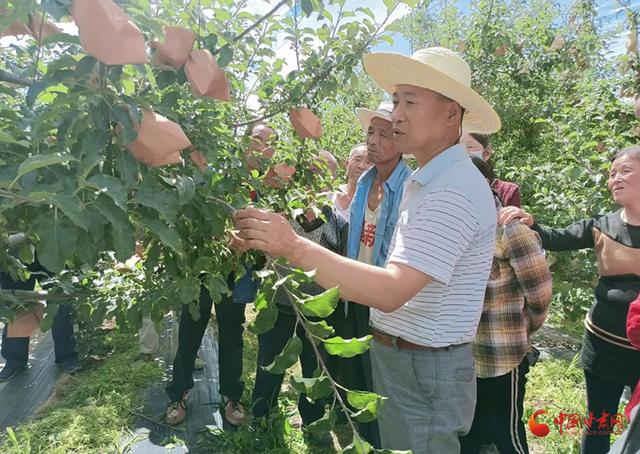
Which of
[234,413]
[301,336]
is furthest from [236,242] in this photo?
[234,413]

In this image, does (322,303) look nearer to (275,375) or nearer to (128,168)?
(128,168)

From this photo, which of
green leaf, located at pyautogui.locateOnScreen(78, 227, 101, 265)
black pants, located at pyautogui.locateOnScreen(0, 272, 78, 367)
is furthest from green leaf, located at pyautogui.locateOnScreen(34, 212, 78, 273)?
black pants, located at pyautogui.locateOnScreen(0, 272, 78, 367)

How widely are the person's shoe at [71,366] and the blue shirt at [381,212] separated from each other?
2.31m

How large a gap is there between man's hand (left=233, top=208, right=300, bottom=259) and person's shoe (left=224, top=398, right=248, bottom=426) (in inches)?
76.9

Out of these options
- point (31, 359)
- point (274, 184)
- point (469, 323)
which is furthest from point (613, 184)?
point (31, 359)

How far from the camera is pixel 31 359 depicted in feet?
12.1

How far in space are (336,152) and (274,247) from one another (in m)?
4.92

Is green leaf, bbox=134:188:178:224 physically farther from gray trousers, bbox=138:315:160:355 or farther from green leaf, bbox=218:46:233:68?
gray trousers, bbox=138:315:160:355

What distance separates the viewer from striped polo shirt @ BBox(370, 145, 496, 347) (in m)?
1.22

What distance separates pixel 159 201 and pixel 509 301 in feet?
5.26

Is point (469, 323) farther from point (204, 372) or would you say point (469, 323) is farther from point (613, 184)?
point (204, 372)

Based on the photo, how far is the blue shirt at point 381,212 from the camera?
7.28 feet

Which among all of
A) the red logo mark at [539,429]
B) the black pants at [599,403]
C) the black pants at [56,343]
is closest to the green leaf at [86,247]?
the black pants at [599,403]

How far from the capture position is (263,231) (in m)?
1.08
